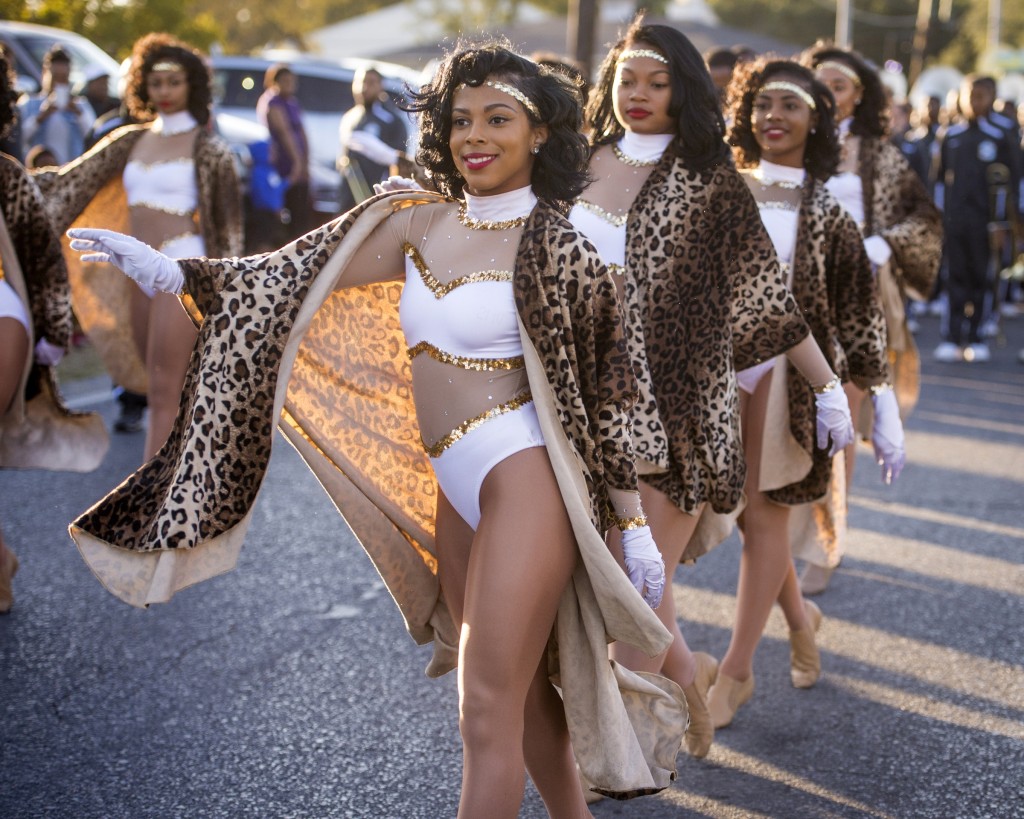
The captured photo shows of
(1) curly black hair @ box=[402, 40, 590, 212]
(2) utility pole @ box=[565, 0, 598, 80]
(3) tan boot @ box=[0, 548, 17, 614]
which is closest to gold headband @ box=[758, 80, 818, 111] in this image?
(1) curly black hair @ box=[402, 40, 590, 212]

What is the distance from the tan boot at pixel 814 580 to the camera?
5.71 metres

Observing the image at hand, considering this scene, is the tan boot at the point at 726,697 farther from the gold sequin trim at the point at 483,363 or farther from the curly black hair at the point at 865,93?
the curly black hair at the point at 865,93

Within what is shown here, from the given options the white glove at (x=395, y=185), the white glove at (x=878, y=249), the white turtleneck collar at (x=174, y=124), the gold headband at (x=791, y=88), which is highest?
the gold headband at (x=791, y=88)

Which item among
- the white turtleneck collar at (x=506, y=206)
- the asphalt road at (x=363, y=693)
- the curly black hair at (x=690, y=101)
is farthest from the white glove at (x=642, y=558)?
the curly black hair at (x=690, y=101)

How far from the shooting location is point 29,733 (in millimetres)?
4086

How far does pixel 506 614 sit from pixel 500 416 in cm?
44

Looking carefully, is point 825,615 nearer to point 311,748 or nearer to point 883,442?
point 883,442

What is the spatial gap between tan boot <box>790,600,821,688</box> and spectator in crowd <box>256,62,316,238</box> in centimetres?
955

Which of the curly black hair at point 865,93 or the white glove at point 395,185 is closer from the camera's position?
the white glove at point 395,185

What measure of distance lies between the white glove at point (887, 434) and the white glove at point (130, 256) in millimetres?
2371

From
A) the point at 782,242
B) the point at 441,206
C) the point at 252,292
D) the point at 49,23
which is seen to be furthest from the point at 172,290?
the point at 49,23

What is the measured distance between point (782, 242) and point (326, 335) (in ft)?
5.40

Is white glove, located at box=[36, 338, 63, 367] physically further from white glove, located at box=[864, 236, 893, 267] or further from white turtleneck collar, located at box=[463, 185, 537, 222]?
white glove, located at box=[864, 236, 893, 267]

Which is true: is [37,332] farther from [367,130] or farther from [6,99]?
[367,130]
